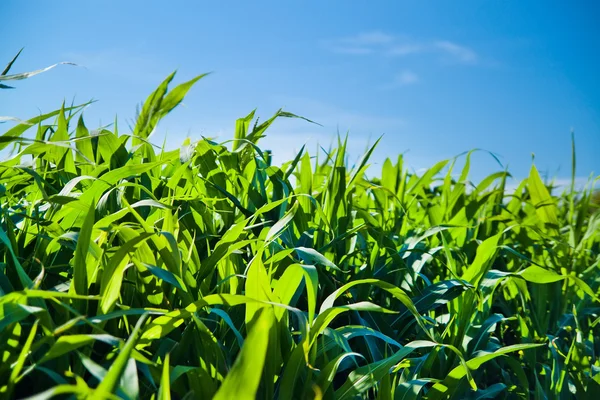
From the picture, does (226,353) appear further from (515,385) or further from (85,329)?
(515,385)

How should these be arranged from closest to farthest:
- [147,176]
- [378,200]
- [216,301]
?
[216,301] → [147,176] → [378,200]

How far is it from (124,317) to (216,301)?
0.15 metres

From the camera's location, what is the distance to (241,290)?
0.90m

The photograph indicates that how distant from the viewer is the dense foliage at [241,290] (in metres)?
0.69

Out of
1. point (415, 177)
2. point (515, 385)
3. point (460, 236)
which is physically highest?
point (415, 177)

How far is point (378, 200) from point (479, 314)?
0.67 m

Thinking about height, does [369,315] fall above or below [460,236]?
below

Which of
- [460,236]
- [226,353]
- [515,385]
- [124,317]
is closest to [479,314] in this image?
[515,385]

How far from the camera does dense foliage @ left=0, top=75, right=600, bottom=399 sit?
686 mm

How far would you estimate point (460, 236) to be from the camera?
5.27ft

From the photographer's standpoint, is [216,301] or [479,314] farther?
[479,314]

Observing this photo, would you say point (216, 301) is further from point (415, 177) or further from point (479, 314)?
point (415, 177)

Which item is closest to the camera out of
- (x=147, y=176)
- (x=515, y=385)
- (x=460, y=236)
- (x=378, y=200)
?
(x=515, y=385)

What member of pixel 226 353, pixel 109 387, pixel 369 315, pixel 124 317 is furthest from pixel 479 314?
pixel 109 387
